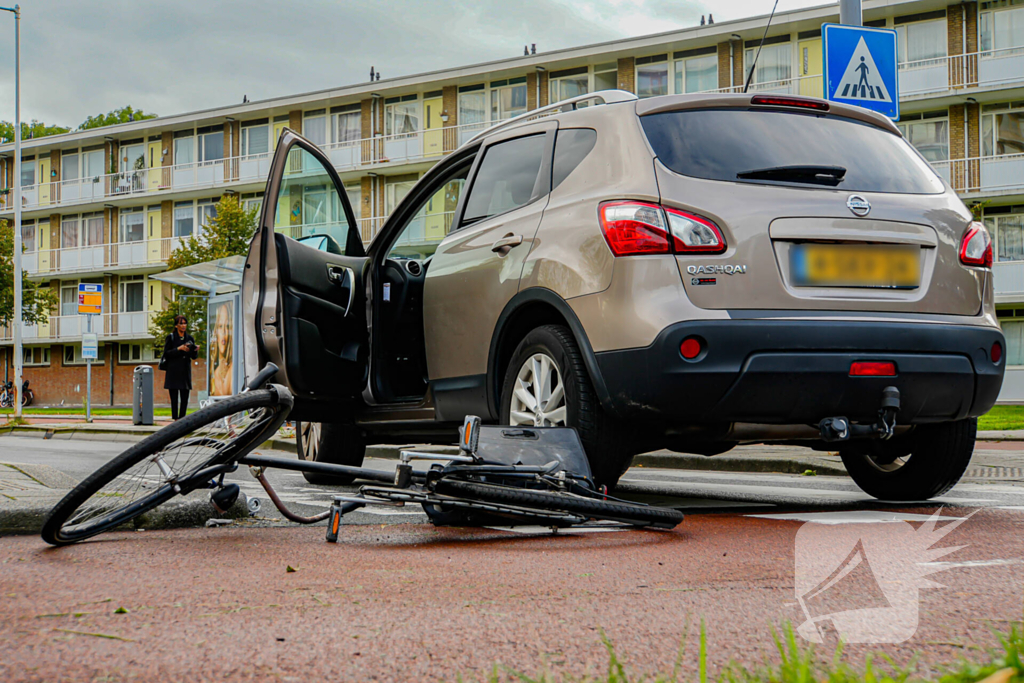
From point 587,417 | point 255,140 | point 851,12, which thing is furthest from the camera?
point 255,140

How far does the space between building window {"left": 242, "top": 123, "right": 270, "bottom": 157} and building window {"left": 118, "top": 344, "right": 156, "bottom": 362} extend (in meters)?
9.90

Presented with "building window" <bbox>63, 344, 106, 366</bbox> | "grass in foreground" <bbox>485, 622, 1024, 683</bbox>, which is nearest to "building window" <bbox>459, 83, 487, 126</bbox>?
"building window" <bbox>63, 344, 106, 366</bbox>

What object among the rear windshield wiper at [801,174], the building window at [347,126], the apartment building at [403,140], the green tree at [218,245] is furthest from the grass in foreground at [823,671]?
the building window at [347,126]

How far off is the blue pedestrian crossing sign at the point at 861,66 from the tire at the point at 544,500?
6019mm

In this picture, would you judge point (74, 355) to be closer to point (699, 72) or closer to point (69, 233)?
point (69, 233)

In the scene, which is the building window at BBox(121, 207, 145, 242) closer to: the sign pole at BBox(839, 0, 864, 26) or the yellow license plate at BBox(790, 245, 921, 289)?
the sign pole at BBox(839, 0, 864, 26)

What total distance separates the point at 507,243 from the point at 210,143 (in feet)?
135

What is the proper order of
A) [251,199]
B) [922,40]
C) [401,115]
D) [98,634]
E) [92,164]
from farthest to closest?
[92,164] < [251,199] < [401,115] < [922,40] < [98,634]

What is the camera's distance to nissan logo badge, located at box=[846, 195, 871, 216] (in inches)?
169

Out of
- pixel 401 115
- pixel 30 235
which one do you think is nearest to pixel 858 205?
pixel 401 115

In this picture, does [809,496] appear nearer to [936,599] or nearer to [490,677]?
[936,599]

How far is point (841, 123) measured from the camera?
478 cm

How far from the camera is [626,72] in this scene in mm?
35094

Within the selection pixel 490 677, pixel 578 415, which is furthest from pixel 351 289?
pixel 490 677
